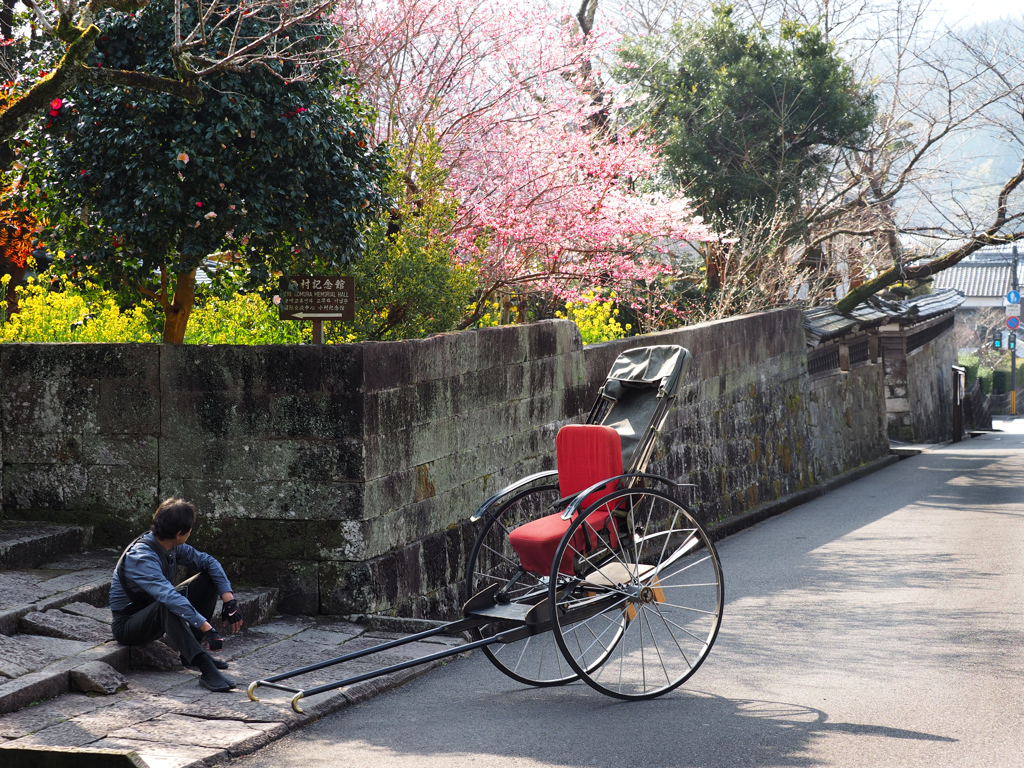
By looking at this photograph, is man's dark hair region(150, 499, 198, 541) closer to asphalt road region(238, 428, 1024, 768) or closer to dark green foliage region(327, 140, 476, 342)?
asphalt road region(238, 428, 1024, 768)

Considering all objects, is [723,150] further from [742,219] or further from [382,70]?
[382,70]

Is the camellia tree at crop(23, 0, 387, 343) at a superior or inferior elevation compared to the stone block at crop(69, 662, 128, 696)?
superior

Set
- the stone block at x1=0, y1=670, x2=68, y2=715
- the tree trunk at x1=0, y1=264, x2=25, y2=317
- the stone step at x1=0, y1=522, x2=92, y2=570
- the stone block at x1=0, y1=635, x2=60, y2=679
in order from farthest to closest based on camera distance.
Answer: the tree trunk at x1=0, y1=264, x2=25, y2=317 < the stone step at x1=0, y1=522, x2=92, y2=570 < the stone block at x1=0, y1=635, x2=60, y2=679 < the stone block at x1=0, y1=670, x2=68, y2=715

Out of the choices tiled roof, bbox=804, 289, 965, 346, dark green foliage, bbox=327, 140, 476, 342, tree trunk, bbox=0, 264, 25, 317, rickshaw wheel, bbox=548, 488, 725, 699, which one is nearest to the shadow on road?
rickshaw wheel, bbox=548, 488, 725, 699

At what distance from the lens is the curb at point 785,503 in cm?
1144

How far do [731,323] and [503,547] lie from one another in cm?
586

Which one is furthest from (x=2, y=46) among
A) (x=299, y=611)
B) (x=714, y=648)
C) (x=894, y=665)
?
(x=894, y=665)

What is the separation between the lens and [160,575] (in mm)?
5211

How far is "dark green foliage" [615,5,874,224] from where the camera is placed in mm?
17484

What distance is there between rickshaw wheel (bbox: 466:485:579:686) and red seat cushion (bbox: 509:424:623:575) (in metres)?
0.17

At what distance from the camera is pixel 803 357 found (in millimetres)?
15547

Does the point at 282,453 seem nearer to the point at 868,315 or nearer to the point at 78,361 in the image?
the point at 78,361

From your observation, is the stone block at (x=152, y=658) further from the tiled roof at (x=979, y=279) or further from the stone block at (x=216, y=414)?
the tiled roof at (x=979, y=279)

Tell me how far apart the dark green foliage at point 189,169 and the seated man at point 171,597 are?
289 centimetres
